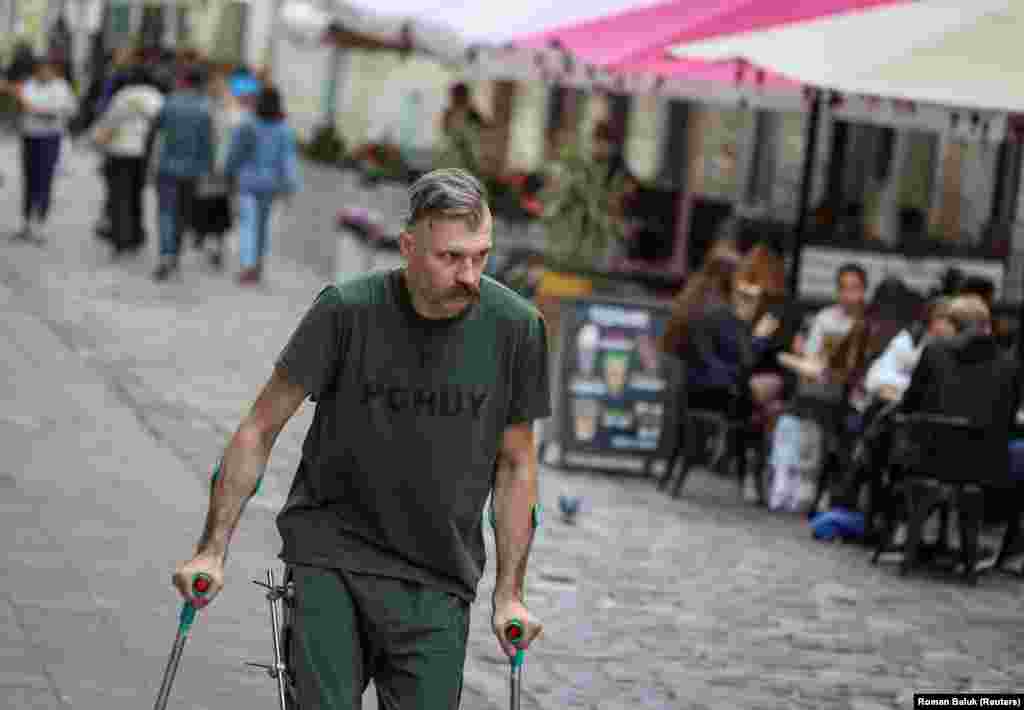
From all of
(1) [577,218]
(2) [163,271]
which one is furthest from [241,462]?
(2) [163,271]

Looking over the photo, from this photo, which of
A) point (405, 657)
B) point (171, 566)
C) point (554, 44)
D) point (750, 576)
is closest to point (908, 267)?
point (554, 44)

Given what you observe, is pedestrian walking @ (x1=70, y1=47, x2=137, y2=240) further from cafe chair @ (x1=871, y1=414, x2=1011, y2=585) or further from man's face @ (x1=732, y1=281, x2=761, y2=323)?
cafe chair @ (x1=871, y1=414, x2=1011, y2=585)

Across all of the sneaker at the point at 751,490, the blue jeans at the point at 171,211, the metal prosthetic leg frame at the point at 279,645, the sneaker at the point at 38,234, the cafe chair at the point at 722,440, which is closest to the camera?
the metal prosthetic leg frame at the point at 279,645

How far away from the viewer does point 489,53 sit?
16906mm

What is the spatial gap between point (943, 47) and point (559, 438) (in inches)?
187

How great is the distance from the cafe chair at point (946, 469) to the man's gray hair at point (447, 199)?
7004mm

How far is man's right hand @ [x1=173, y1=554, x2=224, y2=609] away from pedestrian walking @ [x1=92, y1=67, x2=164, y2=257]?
17002 millimetres

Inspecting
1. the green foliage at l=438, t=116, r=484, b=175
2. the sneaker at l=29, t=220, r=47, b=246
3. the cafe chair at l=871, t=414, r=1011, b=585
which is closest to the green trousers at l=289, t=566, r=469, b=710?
the cafe chair at l=871, t=414, r=1011, b=585

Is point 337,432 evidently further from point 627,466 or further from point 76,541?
point 627,466

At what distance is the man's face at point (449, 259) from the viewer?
4699mm

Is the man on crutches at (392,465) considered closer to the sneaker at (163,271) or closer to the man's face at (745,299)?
the man's face at (745,299)

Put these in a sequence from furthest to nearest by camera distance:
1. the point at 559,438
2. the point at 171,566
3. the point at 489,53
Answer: the point at 489,53 < the point at 559,438 < the point at 171,566

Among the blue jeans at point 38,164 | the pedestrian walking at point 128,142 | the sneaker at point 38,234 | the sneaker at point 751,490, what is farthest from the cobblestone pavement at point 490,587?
the sneaker at point 38,234

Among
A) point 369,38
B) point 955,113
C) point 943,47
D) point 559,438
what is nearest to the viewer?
point 943,47
